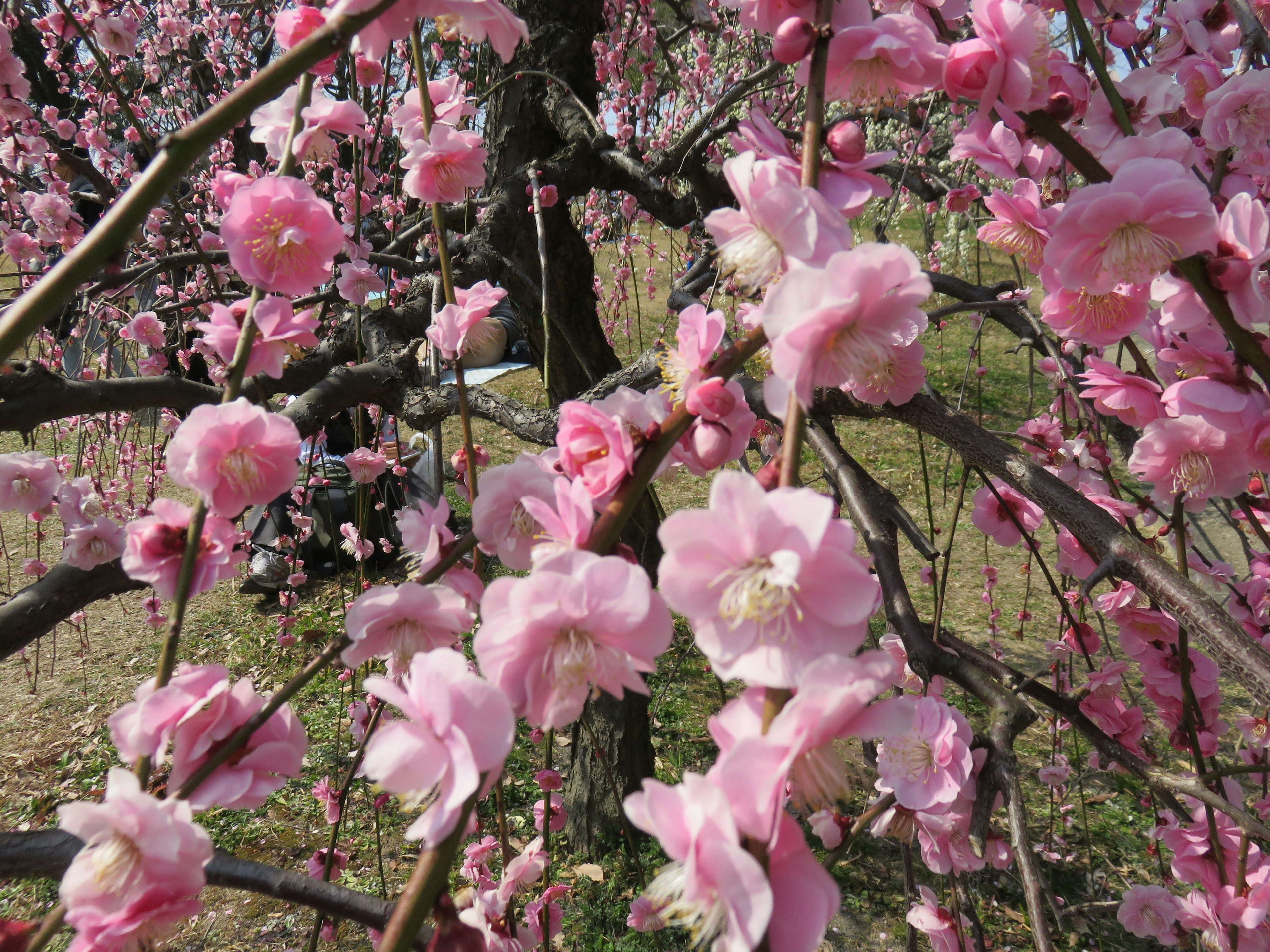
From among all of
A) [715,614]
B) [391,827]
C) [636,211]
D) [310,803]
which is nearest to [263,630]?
[310,803]

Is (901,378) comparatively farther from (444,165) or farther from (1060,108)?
(444,165)

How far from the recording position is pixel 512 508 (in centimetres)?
58

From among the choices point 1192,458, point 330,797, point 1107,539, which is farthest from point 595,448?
point 330,797

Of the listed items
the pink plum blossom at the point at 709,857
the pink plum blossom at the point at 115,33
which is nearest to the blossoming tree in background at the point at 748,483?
the pink plum blossom at the point at 709,857

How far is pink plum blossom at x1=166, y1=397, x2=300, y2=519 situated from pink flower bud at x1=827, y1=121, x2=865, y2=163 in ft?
Answer: 1.49

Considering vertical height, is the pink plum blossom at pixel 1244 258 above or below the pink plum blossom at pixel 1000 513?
above

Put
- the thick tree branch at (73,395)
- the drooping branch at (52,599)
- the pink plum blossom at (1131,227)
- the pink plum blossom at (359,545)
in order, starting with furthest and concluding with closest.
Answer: the pink plum blossom at (359,545)
the thick tree branch at (73,395)
the drooping branch at (52,599)
the pink plum blossom at (1131,227)

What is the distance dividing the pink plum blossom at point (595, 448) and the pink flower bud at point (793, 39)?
10.9 inches

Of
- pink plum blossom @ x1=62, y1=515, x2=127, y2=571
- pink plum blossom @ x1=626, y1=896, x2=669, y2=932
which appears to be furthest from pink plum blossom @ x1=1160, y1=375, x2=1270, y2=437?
pink plum blossom @ x1=62, y1=515, x2=127, y2=571

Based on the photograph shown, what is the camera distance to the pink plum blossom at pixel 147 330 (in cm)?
214

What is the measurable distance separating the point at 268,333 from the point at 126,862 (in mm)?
398

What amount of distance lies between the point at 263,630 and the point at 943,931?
382cm

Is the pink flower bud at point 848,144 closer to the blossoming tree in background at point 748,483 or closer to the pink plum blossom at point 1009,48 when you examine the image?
the blossoming tree in background at point 748,483

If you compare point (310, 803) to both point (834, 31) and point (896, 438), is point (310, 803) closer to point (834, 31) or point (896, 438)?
point (834, 31)
